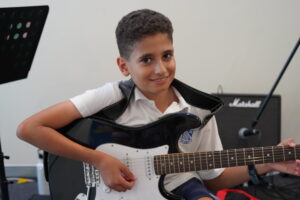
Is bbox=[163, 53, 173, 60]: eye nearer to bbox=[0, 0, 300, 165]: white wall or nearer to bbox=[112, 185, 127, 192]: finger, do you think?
bbox=[112, 185, 127, 192]: finger

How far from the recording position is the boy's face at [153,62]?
1165 millimetres

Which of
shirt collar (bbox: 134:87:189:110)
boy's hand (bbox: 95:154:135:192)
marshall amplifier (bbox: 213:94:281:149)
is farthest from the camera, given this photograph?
marshall amplifier (bbox: 213:94:281:149)

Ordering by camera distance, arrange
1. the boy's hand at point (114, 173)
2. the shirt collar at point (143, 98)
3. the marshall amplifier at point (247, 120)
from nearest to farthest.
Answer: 1. the boy's hand at point (114, 173)
2. the shirt collar at point (143, 98)
3. the marshall amplifier at point (247, 120)

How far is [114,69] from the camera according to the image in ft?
8.05

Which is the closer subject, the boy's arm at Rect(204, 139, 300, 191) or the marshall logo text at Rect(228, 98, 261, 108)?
the boy's arm at Rect(204, 139, 300, 191)

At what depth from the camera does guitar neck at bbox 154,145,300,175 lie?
1.18 metres

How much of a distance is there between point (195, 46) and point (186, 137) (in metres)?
1.24

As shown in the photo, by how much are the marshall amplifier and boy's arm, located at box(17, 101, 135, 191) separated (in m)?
1.26

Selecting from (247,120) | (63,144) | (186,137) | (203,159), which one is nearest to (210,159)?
(203,159)

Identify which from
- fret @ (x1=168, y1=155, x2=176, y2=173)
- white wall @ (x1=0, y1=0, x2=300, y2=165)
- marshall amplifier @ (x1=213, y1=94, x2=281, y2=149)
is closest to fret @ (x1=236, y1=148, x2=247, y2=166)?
fret @ (x1=168, y1=155, x2=176, y2=173)

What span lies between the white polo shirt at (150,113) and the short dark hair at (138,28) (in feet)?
0.53

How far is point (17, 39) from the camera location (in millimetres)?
1370

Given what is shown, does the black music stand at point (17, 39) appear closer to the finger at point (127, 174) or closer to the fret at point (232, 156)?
the finger at point (127, 174)

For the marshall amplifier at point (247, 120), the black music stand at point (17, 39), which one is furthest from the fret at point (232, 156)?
the marshall amplifier at point (247, 120)
